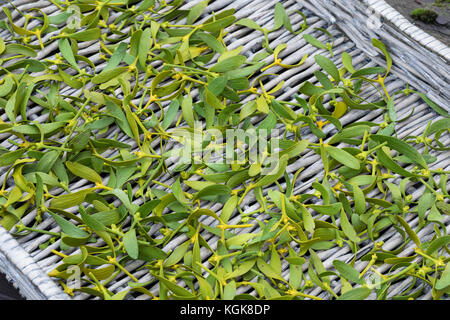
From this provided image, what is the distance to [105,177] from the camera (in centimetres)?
55

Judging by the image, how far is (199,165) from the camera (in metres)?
0.55

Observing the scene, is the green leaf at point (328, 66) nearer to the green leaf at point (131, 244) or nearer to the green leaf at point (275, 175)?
the green leaf at point (275, 175)

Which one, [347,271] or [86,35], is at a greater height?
[86,35]

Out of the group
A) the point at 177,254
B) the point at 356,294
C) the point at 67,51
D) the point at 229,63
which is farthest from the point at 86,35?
the point at 356,294

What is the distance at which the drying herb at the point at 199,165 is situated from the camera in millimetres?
497

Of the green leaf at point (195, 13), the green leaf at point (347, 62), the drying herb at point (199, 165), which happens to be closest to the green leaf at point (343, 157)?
the drying herb at point (199, 165)

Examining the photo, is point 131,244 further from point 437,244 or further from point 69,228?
point 437,244

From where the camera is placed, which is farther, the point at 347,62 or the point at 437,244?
the point at 347,62

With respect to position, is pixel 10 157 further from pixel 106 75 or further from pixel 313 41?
pixel 313 41

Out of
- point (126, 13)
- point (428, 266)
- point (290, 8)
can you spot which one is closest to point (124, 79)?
point (126, 13)

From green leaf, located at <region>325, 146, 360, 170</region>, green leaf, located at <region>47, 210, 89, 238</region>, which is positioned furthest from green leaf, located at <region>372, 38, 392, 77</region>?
green leaf, located at <region>47, 210, 89, 238</region>

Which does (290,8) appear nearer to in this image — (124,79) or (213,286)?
(124,79)

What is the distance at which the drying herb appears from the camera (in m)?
0.50

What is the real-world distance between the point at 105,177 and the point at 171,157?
0.20 feet
